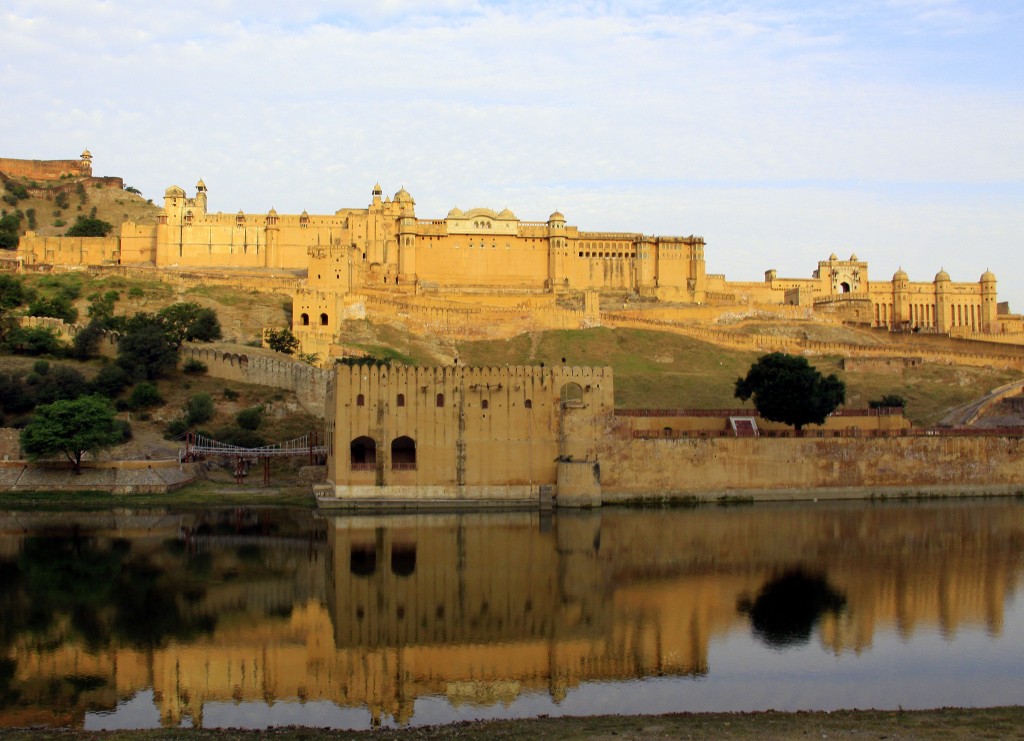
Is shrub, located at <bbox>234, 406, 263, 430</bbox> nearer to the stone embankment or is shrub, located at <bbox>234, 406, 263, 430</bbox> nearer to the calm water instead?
the stone embankment

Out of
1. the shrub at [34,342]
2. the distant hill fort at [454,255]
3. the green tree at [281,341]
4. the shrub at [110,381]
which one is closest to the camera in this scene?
the shrub at [110,381]

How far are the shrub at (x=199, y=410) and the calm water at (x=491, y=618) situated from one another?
424 inches

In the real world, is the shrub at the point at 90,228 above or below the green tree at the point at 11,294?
above

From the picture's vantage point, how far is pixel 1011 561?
25469 mm

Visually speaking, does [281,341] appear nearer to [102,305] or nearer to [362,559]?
[102,305]

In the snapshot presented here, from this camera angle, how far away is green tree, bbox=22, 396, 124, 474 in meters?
35.7

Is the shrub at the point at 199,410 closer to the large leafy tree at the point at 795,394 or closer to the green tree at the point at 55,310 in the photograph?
the green tree at the point at 55,310

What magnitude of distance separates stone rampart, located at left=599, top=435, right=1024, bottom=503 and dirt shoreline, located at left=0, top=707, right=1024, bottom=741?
64.8 feet

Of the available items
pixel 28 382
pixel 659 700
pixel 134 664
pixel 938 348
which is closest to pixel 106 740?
pixel 134 664

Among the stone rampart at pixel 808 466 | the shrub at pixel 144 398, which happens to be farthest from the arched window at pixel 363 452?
the shrub at pixel 144 398

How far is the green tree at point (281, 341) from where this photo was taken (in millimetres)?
51344

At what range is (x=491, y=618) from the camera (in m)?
20.6

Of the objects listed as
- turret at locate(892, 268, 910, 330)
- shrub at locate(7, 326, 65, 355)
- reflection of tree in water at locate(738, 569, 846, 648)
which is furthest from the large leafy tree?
turret at locate(892, 268, 910, 330)

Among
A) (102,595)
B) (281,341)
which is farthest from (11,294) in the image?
(102,595)
